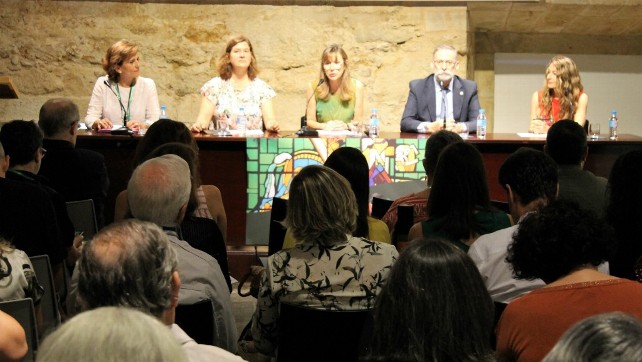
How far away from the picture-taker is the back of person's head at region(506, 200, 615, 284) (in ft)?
8.18

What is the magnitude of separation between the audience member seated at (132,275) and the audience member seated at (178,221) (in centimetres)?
80

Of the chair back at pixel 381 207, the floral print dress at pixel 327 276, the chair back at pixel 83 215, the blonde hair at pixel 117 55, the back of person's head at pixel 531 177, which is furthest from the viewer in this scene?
the blonde hair at pixel 117 55

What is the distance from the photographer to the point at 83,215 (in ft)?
14.7

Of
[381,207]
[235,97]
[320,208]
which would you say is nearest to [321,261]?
[320,208]

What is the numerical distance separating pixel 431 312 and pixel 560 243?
55 cm

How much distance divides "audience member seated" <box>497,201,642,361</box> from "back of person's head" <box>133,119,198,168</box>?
237cm

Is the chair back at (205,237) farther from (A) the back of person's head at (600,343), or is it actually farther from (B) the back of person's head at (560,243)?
(A) the back of person's head at (600,343)

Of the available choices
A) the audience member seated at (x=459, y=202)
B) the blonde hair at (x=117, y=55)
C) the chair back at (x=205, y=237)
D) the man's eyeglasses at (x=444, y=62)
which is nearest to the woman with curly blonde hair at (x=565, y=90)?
the man's eyeglasses at (x=444, y=62)

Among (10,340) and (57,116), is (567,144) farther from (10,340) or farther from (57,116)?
(10,340)

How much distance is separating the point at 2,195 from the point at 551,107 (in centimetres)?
484

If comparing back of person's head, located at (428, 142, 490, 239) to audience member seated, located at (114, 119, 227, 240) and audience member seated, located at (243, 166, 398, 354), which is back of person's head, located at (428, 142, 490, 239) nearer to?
audience member seated, located at (243, 166, 398, 354)

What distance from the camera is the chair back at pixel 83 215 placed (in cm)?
444

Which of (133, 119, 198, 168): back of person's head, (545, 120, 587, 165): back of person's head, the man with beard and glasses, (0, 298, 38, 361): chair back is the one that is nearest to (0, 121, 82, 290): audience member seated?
(133, 119, 198, 168): back of person's head

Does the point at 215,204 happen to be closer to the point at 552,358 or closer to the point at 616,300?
the point at 616,300
